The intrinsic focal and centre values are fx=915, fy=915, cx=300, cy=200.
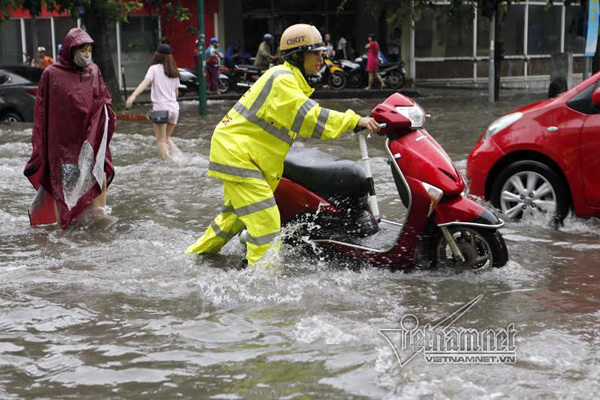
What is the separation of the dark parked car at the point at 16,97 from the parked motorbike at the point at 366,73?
1164 cm

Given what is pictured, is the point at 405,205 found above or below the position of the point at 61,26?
below

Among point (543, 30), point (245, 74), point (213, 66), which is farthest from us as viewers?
point (543, 30)

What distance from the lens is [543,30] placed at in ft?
108

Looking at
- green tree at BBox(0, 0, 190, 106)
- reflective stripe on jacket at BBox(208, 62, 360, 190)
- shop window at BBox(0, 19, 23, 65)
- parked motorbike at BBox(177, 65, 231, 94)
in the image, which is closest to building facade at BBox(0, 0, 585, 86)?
shop window at BBox(0, 19, 23, 65)

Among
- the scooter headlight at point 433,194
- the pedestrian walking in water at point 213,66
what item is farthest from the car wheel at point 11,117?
the scooter headlight at point 433,194

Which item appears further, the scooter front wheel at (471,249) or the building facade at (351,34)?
the building facade at (351,34)

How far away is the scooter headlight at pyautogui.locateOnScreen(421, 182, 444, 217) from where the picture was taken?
5938 millimetres

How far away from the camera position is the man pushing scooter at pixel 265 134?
231 inches

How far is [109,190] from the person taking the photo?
10.6 meters

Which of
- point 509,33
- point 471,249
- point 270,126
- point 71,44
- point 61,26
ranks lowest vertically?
point 471,249

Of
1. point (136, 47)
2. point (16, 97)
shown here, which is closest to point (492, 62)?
point (16, 97)

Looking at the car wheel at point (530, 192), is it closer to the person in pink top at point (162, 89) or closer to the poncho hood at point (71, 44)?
the poncho hood at point (71, 44)

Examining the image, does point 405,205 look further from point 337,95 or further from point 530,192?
point 337,95

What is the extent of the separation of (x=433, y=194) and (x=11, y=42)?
27.9 meters
